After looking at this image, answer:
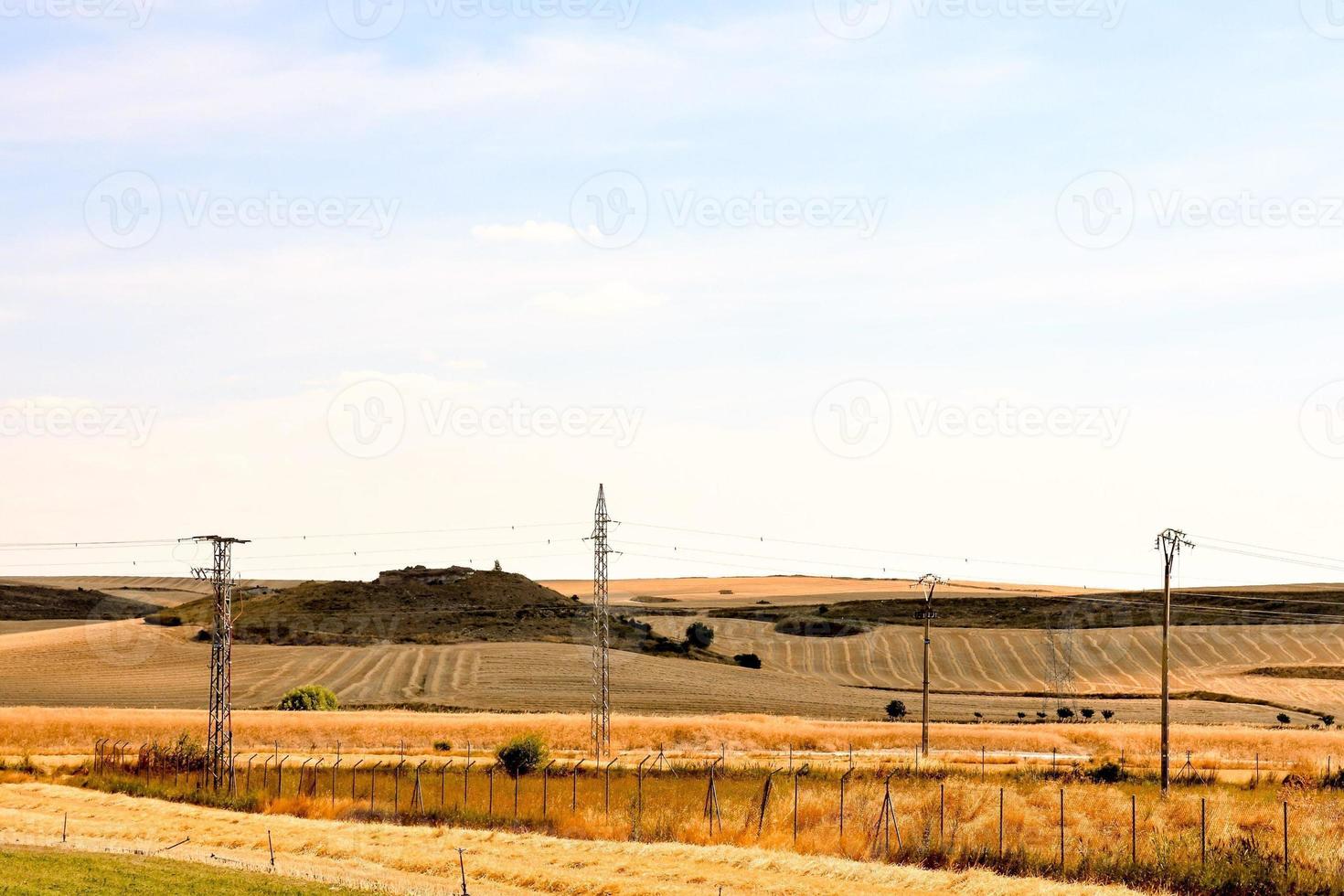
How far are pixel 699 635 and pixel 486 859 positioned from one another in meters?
109

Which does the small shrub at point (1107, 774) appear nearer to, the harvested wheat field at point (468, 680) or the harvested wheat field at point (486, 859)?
the harvested wheat field at point (486, 859)

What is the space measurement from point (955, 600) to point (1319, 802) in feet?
469

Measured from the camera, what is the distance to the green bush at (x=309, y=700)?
97500 millimetres

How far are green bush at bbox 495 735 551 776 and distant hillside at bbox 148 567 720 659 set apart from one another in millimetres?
79595

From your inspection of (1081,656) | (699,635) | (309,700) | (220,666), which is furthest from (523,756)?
(1081,656)

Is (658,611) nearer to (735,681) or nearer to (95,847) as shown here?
(735,681)

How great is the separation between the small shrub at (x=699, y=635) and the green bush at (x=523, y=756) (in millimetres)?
83816

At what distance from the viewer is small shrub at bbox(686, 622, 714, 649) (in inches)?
5728

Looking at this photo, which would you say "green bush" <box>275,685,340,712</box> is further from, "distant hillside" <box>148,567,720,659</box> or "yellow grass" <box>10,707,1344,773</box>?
"distant hillside" <box>148,567,720,659</box>

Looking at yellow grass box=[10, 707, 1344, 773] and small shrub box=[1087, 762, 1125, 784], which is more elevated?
small shrub box=[1087, 762, 1125, 784]

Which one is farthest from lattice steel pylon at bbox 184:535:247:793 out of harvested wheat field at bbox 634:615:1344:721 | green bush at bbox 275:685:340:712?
harvested wheat field at bbox 634:615:1344:721

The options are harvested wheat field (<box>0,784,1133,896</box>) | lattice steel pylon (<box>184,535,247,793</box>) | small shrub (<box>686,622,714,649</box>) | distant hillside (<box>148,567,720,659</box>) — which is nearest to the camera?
harvested wheat field (<box>0,784,1133,896</box>)

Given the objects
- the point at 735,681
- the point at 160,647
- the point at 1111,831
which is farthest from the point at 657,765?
the point at 160,647

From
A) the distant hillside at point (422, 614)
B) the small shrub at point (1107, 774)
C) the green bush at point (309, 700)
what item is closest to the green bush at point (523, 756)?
the small shrub at point (1107, 774)
